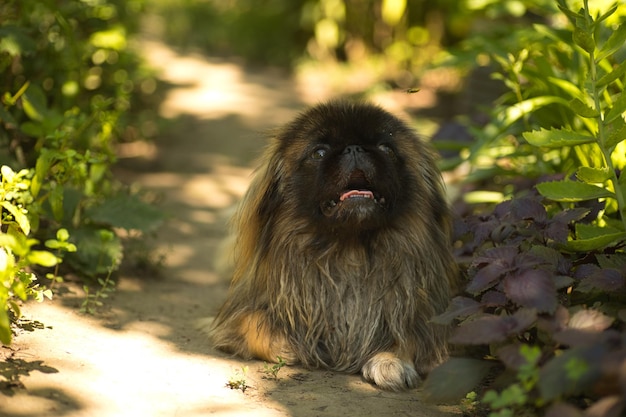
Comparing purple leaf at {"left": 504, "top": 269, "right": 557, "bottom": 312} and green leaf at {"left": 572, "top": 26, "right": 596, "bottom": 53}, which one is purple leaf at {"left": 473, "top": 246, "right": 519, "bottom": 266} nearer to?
purple leaf at {"left": 504, "top": 269, "right": 557, "bottom": 312}

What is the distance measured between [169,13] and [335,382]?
31.0ft

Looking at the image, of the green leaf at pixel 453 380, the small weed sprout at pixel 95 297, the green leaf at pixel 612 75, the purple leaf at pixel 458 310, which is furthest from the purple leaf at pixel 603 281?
the small weed sprout at pixel 95 297

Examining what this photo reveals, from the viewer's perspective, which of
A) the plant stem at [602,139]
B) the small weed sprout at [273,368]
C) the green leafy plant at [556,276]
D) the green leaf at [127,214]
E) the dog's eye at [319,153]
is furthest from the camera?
the green leaf at [127,214]

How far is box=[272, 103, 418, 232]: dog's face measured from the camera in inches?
142

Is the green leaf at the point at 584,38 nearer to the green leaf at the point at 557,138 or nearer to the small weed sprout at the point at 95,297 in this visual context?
the green leaf at the point at 557,138

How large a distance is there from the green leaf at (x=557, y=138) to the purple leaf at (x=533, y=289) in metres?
0.61

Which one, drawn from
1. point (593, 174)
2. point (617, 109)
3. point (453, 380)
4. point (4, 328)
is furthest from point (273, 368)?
point (617, 109)

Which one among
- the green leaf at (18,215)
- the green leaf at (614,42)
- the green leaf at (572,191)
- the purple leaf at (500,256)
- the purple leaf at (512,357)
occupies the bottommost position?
the purple leaf at (512,357)

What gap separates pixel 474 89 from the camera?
304 inches

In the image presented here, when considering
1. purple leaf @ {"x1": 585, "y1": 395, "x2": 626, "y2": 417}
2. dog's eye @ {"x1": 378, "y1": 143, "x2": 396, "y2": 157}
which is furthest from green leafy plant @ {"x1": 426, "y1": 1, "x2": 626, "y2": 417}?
dog's eye @ {"x1": 378, "y1": 143, "x2": 396, "y2": 157}

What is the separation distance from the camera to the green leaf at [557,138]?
3.37 m

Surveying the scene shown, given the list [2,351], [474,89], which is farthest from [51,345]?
[474,89]

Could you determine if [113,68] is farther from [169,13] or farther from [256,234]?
[169,13]

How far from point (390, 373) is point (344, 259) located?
0.58 meters
